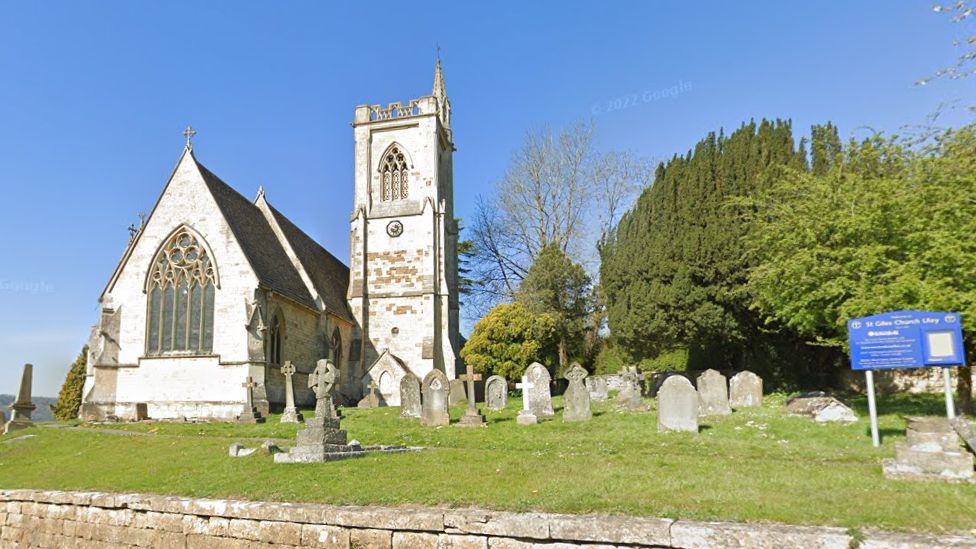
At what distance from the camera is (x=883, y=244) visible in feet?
49.8

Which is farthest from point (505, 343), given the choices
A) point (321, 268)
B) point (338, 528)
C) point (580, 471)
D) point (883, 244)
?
point (338, 528)

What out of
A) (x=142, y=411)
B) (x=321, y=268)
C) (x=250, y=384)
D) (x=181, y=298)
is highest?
Result: (x=321, y=268)

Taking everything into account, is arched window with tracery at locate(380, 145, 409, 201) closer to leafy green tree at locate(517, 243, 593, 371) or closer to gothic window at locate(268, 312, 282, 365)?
leafy green tree at locate(517, 243, 593, 371)

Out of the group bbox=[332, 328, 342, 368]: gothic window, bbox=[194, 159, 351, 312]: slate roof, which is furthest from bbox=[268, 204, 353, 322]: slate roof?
bbox=[332, 328, 342, 368]: gothic window

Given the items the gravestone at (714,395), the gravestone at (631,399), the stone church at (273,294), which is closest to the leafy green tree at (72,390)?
the stone church at (273,294)

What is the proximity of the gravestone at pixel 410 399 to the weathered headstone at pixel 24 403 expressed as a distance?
12323 millimetres

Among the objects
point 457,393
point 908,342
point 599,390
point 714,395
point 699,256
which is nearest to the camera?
point 908,342

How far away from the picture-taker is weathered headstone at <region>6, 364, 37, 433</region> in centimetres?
2109

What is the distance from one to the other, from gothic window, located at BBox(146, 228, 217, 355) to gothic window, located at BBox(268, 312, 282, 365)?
200 cm

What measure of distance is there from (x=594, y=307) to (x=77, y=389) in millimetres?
26628

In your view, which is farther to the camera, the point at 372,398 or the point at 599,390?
the point at 372,398

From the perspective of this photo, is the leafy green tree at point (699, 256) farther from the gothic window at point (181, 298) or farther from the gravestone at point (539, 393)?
the gothic window at point (181, 298)

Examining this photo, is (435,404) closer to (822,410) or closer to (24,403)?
(822,410)

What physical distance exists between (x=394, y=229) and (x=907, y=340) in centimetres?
2348
